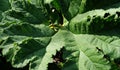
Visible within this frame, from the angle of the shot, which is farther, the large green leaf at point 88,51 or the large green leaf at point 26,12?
the large green leaf at point 26,12

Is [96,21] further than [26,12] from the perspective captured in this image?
No

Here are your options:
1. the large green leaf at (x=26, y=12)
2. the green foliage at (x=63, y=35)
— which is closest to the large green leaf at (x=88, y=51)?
the green foliage at (x=63, y=35)

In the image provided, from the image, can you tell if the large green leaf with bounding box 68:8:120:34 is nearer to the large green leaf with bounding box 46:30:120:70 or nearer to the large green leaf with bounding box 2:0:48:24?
the large green leaf with bounding box 46:30:120:70

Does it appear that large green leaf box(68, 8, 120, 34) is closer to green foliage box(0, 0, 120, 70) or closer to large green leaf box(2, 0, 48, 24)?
green foliage box(0, 0, 120, 70)

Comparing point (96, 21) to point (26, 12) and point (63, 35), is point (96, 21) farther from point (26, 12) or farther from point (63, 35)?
point (26, 12)

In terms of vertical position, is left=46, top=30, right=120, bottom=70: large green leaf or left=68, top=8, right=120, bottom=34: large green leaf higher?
left=68, top=8, right=120, bottom=34: large green leaf

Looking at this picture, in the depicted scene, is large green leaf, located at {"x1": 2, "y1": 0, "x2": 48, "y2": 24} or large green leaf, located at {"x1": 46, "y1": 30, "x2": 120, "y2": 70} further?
large green leaf, located at {"x1": 2, "y1": 0, "x2": 48, "y2": 24}

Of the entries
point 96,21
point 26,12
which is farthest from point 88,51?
point 26,12

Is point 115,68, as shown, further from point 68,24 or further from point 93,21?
point 68,24

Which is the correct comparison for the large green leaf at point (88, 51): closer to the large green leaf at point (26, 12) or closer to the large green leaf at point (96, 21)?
the large green leaf at point (96, 21)

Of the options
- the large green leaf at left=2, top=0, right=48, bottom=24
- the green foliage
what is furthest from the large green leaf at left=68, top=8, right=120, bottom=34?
the large green leaf at left=2, top=0, right=48, bottom=24
